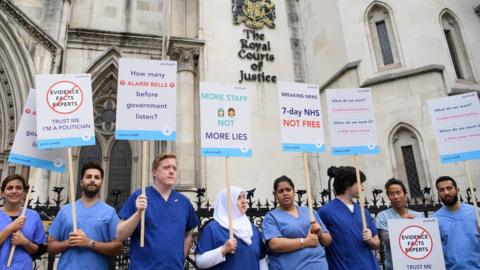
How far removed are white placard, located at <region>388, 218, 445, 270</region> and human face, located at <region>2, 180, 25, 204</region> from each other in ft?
12.3

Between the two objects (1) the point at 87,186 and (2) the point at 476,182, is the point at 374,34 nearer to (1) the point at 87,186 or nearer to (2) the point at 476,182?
(2) the point at 476,182

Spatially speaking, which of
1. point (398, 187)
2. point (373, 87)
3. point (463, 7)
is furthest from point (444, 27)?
point (398, 187)

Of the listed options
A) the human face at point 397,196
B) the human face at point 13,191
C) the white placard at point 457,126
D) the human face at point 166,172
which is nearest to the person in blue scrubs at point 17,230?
the human face at point 13,191

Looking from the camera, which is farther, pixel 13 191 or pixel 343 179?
pixel 343 179

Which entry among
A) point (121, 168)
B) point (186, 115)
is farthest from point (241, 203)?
point (121, 168)

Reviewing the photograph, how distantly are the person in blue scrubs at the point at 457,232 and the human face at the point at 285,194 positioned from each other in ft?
5.95

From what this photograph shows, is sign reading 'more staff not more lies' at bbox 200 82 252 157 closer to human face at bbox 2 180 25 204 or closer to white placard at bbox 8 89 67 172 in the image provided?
white placard at bbox 8 89 67 172

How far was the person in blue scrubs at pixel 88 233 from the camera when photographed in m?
3.24

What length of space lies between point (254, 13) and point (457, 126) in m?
8.45

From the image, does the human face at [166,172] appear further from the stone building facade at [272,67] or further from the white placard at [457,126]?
the stone building facade at [272,67]

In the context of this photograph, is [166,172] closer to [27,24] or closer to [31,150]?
[31,150]

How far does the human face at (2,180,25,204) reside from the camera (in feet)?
11.6

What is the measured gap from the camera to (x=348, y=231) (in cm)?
379

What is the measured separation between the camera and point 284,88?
4.42 m
